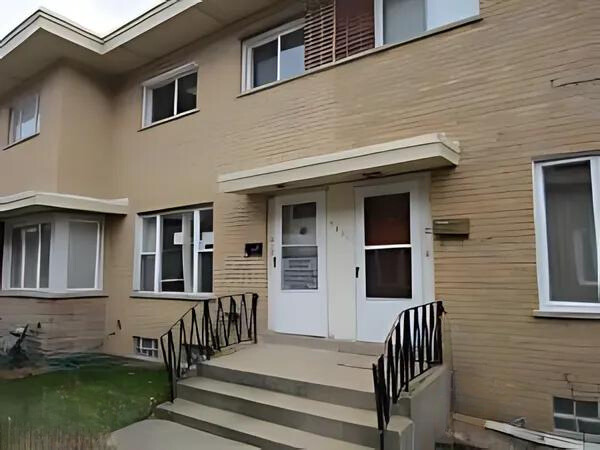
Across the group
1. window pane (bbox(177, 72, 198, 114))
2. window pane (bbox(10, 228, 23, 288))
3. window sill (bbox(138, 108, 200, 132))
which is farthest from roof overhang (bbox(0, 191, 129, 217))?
window pane (bbox(177, 72, 198, 114))

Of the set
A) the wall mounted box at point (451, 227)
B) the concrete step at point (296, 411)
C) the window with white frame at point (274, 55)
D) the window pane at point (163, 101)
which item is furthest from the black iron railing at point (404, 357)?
the window pane at point (163, 101)

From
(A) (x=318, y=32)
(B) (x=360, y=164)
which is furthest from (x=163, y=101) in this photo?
(B) (x=360, y=164)

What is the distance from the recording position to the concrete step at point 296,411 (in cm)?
407

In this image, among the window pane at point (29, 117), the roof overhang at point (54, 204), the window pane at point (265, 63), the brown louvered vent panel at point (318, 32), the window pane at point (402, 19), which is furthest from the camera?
the window pane at point (29, 117)

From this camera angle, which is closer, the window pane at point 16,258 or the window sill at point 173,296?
the window sill at point 173,296

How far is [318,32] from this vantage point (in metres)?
7.34

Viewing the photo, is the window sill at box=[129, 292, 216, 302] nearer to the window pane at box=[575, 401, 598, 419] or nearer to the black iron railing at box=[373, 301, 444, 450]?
the black iron railing at box=[373, 301, 444, 450]

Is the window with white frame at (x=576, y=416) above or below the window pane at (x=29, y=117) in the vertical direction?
below

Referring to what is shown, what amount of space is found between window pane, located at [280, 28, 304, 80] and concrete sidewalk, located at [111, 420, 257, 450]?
18.0ft

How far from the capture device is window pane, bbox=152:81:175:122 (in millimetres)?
9938

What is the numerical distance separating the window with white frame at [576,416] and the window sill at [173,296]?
A: 5.31 metres

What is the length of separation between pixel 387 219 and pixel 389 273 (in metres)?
0.72

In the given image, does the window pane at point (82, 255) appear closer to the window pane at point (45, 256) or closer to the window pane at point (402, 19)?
the window pane at point (45, 256)

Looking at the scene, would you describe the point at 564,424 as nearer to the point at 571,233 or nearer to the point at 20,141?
the point at 571,233
